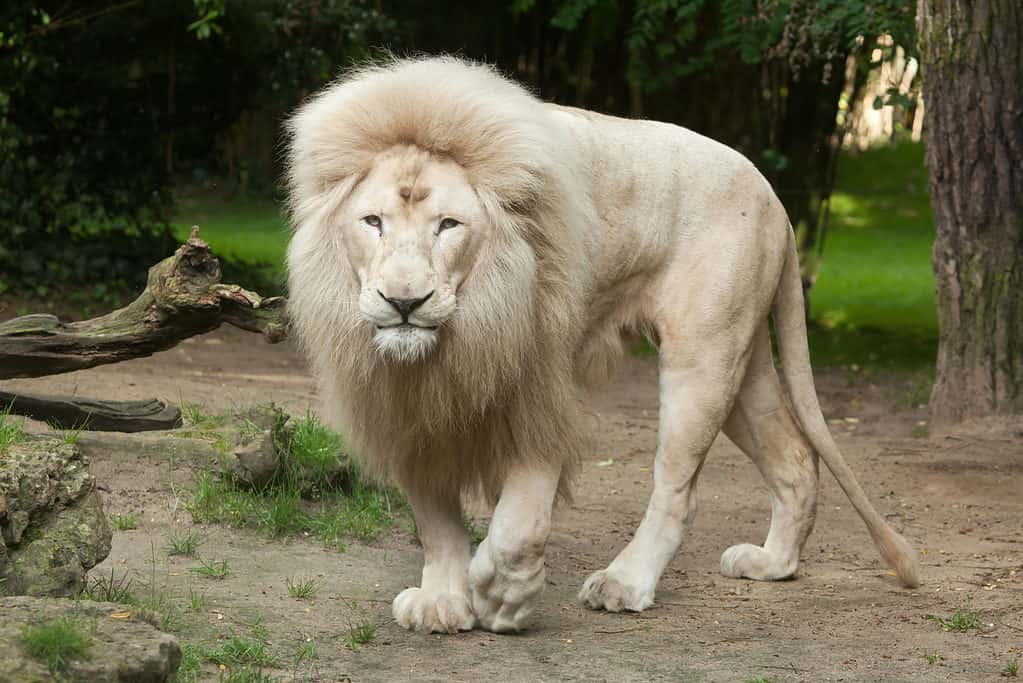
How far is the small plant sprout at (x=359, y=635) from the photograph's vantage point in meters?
4.12

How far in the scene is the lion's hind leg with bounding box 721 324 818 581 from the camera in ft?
17.3

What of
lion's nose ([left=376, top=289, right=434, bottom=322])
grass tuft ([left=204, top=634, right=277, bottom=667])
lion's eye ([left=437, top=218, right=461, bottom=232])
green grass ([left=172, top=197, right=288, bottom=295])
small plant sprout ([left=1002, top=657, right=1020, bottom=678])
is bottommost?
green grass ([left=172, top=197, right=288, bottom=295])

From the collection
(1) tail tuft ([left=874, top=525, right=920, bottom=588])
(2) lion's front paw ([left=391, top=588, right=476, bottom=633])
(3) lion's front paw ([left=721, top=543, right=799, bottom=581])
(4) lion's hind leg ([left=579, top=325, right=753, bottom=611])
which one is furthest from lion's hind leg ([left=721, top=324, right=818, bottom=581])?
(2) lion's front paw ([left=391, top=588, right=476, bottom=633])

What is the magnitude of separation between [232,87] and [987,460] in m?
6.74

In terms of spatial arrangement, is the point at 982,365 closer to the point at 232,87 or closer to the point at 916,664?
the point at 916,664

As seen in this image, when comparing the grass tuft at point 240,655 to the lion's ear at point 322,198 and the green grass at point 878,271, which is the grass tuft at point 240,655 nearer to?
the lion's ear at point 322,198

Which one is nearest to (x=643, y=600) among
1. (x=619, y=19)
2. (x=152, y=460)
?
(x=152, y=460)

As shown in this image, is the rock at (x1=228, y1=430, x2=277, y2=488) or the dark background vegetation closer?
the rock at (x1=228, y1=430, x2=277, y2=488)

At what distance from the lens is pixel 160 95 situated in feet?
36.4

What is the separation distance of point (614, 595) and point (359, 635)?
98cm

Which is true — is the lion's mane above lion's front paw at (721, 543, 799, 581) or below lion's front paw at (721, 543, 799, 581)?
above

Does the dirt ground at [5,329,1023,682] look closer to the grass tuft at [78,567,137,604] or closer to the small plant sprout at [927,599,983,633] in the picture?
the small plant sprout at [927,599,983,633]

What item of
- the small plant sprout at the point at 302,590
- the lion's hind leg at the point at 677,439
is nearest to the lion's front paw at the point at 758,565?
the lion's hind leg at the point at 677,439

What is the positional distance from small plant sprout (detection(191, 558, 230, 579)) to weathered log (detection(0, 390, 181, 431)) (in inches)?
37.3
